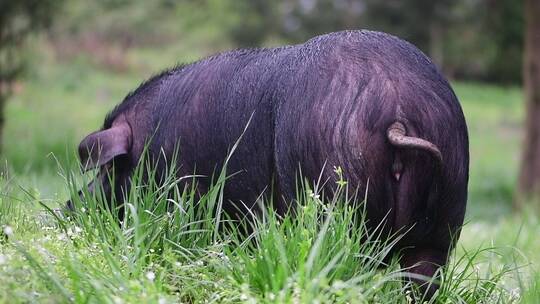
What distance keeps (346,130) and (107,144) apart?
4.27ft

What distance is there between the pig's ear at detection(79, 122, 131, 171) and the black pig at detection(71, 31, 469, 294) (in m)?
0.03

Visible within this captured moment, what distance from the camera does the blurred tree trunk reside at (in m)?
9.62

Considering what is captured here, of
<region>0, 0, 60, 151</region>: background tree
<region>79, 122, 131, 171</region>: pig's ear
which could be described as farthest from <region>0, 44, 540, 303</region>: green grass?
<region>0, 0, 60, 151</region>: background tree

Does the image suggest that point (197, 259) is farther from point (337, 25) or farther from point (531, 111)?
point (337, 25)

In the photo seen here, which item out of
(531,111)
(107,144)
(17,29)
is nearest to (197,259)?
(107,144)

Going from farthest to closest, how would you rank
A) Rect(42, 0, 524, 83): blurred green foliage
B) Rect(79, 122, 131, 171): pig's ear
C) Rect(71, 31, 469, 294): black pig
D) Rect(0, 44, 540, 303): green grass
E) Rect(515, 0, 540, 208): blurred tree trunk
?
Rect(42, 0, 524, 83): blurred green foliage < Rect(515, 0, 540, 208): blurred tree trunk < Rect(79, 122, 131, 171): pig's ear < Rect(71, 31, 469, 294): black pig < Rect(0, 44, 540, 303): green grass

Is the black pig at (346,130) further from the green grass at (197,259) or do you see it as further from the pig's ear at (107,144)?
the green grass at (197,259)

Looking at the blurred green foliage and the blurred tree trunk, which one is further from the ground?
the blurred tree trunk

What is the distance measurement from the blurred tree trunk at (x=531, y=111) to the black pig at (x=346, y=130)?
265 inches

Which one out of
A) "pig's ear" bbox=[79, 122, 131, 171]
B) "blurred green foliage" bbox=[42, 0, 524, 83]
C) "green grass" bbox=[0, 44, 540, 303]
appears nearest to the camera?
"green grass" bbox=[0, 44, 540, 303]

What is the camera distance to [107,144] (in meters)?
3.77

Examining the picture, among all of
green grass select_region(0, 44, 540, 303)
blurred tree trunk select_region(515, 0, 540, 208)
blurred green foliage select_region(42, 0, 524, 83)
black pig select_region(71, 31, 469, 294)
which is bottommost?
blurred green foliage select_region(42, 0, 524, 83)

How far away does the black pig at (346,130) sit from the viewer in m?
2.96

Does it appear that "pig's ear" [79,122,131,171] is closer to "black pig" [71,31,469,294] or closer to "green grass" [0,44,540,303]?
"black pig" [71,31,469,294]
